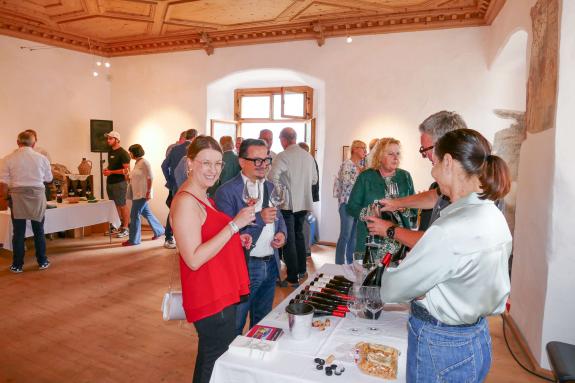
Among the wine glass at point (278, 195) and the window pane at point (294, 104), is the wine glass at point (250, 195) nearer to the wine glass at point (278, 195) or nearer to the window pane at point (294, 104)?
the wine glass at point (278, 195)

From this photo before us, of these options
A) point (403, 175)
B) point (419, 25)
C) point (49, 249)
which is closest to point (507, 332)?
point (403, 175)

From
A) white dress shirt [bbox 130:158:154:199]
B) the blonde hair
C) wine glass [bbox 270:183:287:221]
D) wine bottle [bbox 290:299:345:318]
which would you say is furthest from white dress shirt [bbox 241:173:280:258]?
white dress shirt [bbox 130:158:154:199]

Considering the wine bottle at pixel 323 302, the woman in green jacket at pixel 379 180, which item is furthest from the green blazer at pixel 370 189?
the wine bottle at pixel 323 302

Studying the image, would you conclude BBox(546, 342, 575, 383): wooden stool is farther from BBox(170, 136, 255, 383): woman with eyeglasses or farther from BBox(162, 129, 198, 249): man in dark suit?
BBox(162, 129, 198, 249): man in dark suit

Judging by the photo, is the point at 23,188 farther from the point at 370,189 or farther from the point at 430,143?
the point at 430,143

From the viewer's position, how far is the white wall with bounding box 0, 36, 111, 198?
6.68 meters

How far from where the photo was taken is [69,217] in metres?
5.80

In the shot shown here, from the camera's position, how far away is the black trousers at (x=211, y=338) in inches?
67.9

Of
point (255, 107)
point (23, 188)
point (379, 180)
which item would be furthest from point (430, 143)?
point (255, 107)

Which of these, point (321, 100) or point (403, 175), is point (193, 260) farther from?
point (321, 100)

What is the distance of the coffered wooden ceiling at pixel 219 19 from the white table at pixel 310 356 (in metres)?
4.54

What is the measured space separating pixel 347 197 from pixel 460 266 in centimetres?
406

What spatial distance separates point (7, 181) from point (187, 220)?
4.42 m

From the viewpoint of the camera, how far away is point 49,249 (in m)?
6.14
